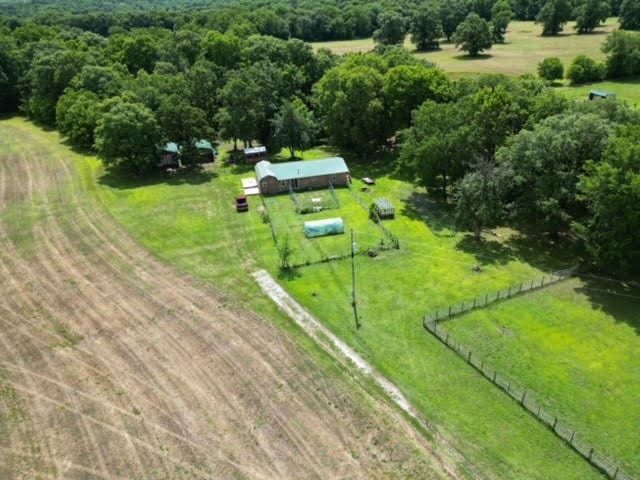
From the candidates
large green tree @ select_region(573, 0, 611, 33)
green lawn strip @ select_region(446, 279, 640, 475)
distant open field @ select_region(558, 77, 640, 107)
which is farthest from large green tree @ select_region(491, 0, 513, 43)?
green lawn strip @ select_region(446, 279, 640, 475)

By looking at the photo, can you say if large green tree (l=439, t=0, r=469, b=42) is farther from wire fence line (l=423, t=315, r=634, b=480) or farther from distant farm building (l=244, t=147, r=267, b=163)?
wire fence line (l=423, t=315, r=634, b=480)

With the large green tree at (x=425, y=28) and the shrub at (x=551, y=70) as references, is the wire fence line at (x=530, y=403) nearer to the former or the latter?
the shrub at (x=551, y=70)

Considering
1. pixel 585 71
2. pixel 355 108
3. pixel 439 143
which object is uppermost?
pixel 355 108

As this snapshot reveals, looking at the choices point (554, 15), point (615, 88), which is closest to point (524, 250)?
point (615, 88)

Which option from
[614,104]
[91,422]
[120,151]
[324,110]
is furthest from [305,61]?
[91,422]

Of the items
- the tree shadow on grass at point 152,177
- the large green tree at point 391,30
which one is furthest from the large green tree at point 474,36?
the tree shadow on grass at point 152,177

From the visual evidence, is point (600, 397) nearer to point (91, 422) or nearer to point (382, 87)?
point (91, 422)

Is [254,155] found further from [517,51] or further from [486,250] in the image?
[517,51]

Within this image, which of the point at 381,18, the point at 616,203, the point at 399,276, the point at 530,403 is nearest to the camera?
the point at 530,403
